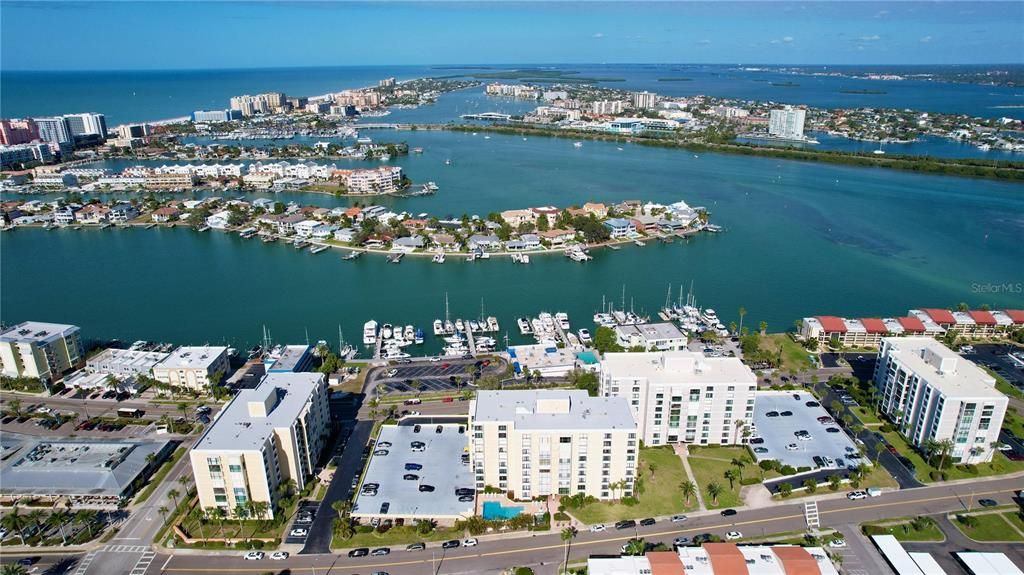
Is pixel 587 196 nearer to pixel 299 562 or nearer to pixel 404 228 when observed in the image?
pixel 404 228

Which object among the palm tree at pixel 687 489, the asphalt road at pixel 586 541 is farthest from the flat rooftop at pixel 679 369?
the asphalt road at pixel 586 541

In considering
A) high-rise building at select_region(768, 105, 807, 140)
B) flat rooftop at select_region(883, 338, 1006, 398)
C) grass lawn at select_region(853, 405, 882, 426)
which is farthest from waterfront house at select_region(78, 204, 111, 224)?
high-rise building at select_region(768, 105, 807, 140)

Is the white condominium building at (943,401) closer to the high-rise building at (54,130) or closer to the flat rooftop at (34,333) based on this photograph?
the flat rooftop at (34,333)

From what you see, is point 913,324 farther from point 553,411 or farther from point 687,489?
point 553,411

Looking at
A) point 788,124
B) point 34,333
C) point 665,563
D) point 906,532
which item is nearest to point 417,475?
point 665,563

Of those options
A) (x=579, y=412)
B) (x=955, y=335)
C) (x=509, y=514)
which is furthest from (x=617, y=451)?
(x=955, y=335)
